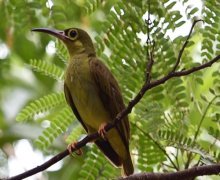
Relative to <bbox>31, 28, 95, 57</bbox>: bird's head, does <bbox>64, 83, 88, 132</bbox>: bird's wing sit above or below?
below

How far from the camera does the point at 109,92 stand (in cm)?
328

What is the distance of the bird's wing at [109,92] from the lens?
316cm

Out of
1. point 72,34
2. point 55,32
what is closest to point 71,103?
point 55,32

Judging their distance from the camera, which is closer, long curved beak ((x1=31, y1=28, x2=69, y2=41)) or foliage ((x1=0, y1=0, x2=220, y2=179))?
foliage ((x1=0, y1=0, x2=220, y2=179))

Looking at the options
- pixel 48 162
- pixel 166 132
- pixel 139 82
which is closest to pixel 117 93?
pixel 139 82

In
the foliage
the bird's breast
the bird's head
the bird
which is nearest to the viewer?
the foliage

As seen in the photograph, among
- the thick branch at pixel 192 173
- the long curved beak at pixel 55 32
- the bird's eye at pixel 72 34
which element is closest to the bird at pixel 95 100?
the long curved beak at pixel 55 32

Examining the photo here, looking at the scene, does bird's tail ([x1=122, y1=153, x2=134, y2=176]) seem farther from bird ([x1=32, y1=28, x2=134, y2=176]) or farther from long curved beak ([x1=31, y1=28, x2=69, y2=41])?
long curved beak ([x1=31, y1=28, x2=69, y2=41])

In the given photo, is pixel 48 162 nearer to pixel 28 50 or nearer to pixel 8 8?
pixel 8 8

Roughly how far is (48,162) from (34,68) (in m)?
0.85

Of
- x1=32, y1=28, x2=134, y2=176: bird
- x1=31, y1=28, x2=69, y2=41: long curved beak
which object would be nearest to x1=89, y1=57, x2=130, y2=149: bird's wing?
x1=32, y1=28, x2=134, y2=176: bird

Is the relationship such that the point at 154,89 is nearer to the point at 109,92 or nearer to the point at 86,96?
the point at 109,92

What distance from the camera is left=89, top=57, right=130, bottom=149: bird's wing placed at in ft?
10.4

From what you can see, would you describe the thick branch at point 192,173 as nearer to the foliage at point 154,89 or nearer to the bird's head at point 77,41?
the foliage at point 154,89
